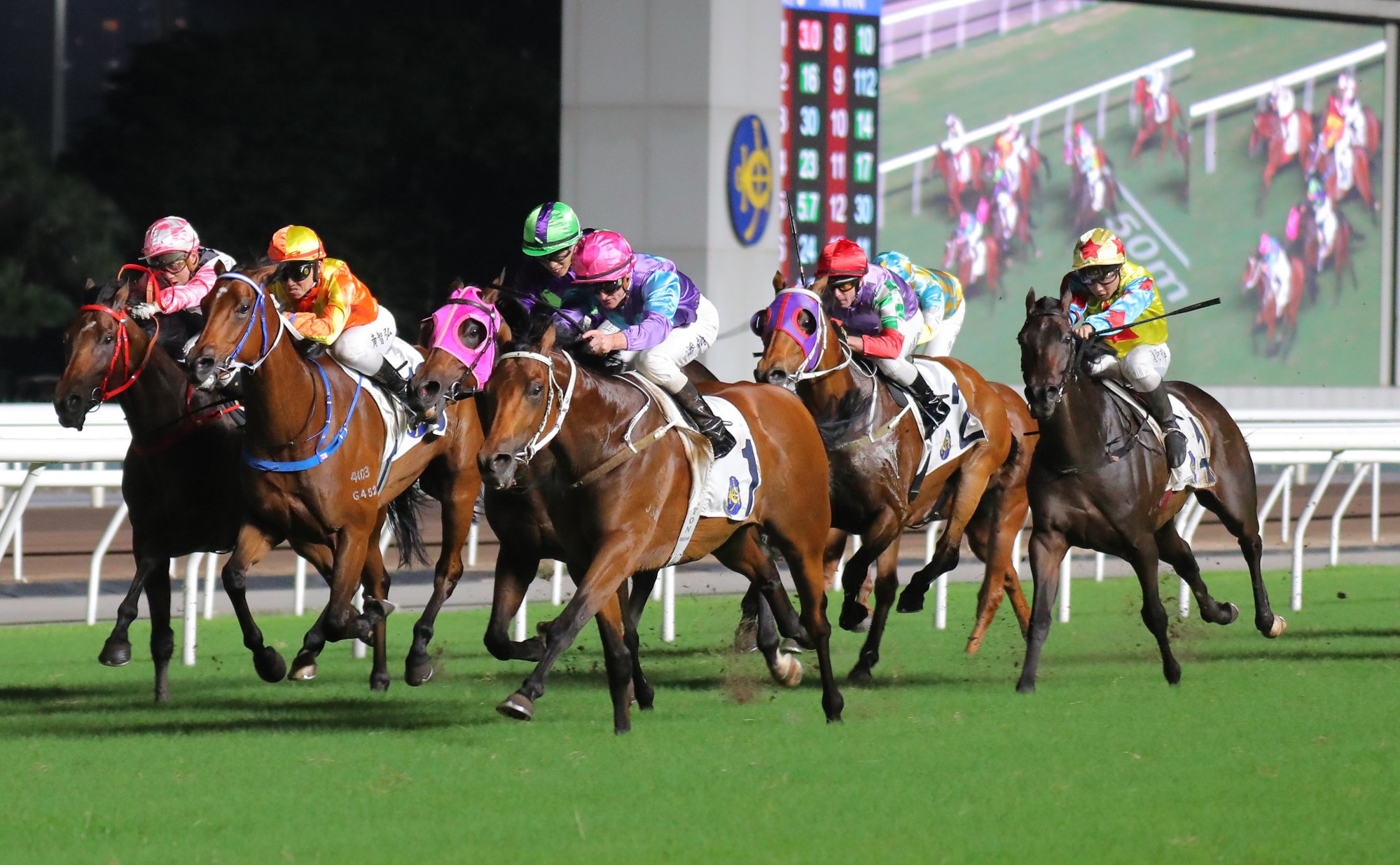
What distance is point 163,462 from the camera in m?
6.94

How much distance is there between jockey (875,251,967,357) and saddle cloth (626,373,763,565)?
1911 millimetres

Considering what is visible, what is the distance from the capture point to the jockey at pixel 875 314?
300 inches

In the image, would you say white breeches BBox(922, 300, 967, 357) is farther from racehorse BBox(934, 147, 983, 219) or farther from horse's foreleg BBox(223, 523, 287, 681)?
racehorse BBox(934, 147, 983, 219)

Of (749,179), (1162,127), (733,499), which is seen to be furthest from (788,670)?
(1162,127)

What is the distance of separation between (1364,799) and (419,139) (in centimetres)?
1169

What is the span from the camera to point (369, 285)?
1533 centimetres

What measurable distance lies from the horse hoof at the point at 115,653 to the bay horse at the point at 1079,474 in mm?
2940

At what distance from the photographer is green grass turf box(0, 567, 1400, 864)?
469cm

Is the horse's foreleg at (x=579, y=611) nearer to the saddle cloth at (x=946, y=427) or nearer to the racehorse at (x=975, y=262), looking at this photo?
the saddle cloth at (x=946, y=427)

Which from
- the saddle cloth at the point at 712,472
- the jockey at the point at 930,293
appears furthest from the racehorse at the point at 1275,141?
the saddle cloth at the point at 712,472

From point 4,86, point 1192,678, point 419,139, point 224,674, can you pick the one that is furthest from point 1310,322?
point 224,674

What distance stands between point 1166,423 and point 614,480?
8.63 ft

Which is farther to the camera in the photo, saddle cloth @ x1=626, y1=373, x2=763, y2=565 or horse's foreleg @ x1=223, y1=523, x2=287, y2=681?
horse's foreleg @ x1=223, y1=523, x2=287, y2=681

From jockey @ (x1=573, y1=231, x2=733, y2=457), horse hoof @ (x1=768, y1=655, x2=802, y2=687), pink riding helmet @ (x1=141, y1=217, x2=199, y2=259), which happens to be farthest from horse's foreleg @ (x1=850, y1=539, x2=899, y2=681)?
pink riding helmet @ (x1=141, y1=217, x2=199, y2=259)
